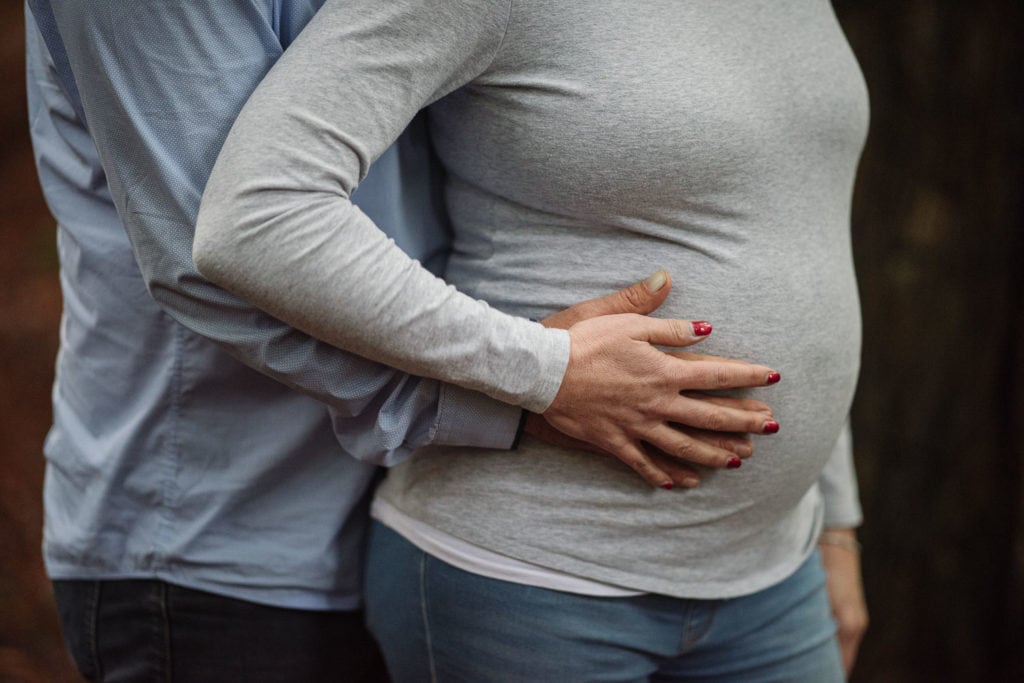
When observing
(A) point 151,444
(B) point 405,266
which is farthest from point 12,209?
(B) point 405,266

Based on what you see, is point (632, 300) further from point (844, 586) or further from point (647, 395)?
point (844, 586)

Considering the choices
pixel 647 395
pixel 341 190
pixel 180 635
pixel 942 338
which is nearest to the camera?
pixel 341 190

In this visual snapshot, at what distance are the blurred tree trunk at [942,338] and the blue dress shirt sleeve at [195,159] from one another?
151 centimetres

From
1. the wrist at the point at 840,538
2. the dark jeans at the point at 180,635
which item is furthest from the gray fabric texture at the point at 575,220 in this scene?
the wrist at the point at 840,538

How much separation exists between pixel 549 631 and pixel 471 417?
25cm

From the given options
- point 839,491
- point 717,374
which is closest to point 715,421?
point 717,374

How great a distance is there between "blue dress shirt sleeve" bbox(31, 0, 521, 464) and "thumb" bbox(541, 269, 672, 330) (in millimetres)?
123

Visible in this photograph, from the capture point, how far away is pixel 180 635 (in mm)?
1120

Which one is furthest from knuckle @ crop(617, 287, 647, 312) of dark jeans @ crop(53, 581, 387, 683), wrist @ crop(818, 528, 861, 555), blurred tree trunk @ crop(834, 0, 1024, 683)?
blurred tree trunk @ crop(834, 0, 1024, 683)

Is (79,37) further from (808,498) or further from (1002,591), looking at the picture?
(1002,591)

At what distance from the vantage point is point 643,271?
1.02 meters

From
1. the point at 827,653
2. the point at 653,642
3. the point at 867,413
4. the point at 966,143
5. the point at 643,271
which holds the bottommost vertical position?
the point at 867,413

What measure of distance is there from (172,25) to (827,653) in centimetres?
109

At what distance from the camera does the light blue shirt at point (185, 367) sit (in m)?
0.91
